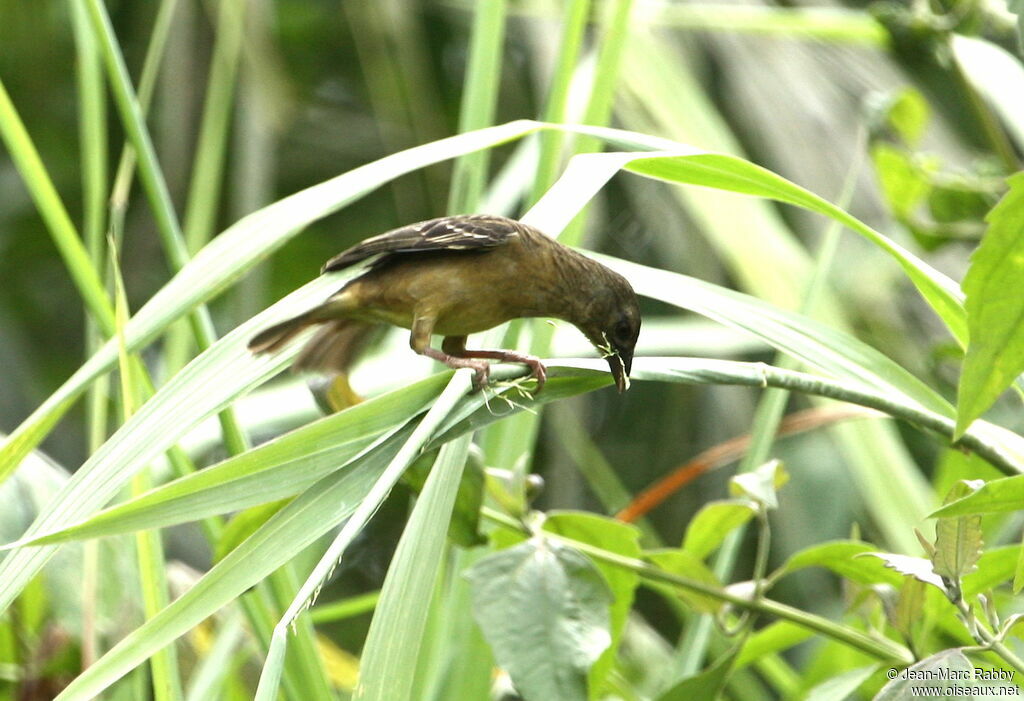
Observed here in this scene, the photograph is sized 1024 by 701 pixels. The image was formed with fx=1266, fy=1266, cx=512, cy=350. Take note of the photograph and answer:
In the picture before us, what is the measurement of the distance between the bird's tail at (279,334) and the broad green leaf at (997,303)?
2.90ft

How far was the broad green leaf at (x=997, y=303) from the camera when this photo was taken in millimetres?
1271

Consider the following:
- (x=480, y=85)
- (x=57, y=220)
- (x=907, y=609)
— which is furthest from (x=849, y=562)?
(x=57, y=220)

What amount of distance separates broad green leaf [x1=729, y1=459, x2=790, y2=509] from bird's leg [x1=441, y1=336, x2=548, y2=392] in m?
0.30

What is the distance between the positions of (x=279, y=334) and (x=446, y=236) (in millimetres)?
338

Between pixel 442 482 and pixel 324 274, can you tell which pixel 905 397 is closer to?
pixel 442 482

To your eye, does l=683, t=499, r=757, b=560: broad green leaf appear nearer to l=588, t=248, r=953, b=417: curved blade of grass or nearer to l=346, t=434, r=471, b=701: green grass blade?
l=588, t=248, r=953, b=417: curved blade of grass

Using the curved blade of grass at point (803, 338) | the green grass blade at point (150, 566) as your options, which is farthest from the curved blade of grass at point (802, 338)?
the green grass blade at point (150, 566)

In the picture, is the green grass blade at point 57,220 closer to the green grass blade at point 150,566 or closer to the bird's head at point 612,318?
the green grass blade at point 150,566

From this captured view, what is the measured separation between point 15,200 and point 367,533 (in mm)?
1974

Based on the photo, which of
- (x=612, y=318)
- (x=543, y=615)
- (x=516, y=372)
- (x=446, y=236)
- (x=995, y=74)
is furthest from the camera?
(x=995, y=74)

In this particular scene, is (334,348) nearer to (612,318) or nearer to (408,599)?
(612,318)

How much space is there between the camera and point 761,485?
168 cm

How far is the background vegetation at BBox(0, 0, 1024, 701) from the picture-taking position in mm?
1373

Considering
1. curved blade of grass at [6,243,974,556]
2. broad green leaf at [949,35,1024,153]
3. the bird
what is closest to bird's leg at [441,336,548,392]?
the bird
